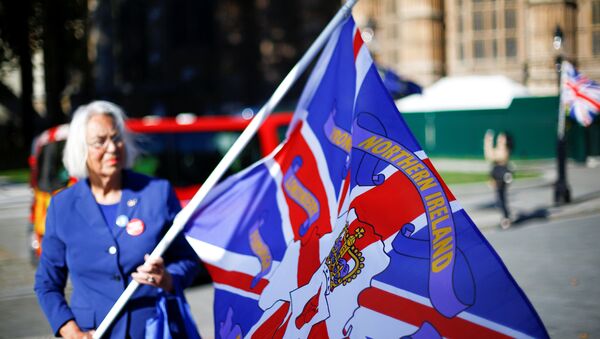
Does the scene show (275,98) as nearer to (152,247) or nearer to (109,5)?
(152,247)

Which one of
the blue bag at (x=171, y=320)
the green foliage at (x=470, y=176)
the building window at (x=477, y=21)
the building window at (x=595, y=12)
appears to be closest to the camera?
the blue bag at (x=171, y=320)

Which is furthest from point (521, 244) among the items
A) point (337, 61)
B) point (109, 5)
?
point (109, 5)

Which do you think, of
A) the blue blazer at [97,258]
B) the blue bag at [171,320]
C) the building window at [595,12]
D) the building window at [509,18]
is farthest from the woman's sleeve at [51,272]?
the building window at [509,18]

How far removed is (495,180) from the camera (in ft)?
44.5

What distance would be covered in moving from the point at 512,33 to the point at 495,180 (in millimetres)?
22755

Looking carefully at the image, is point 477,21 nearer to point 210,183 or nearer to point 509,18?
point 509,18

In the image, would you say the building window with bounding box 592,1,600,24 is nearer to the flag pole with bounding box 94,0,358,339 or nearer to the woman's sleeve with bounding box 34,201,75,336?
the flag pole with bounding box 94,0,358,339

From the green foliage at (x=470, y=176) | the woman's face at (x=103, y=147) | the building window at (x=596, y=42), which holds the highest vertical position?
the building window at (x=596, y=42)

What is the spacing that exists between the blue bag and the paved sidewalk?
34.9ft

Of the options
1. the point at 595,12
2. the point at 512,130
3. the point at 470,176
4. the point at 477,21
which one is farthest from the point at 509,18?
Answer: the point at 470,176

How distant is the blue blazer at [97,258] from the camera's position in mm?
3385

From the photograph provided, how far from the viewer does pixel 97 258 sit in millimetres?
3393

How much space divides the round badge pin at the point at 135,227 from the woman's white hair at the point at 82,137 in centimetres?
32

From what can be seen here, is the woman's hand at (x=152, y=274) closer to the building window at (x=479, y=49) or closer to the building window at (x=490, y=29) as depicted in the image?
the building window at (x=490, y=29)
